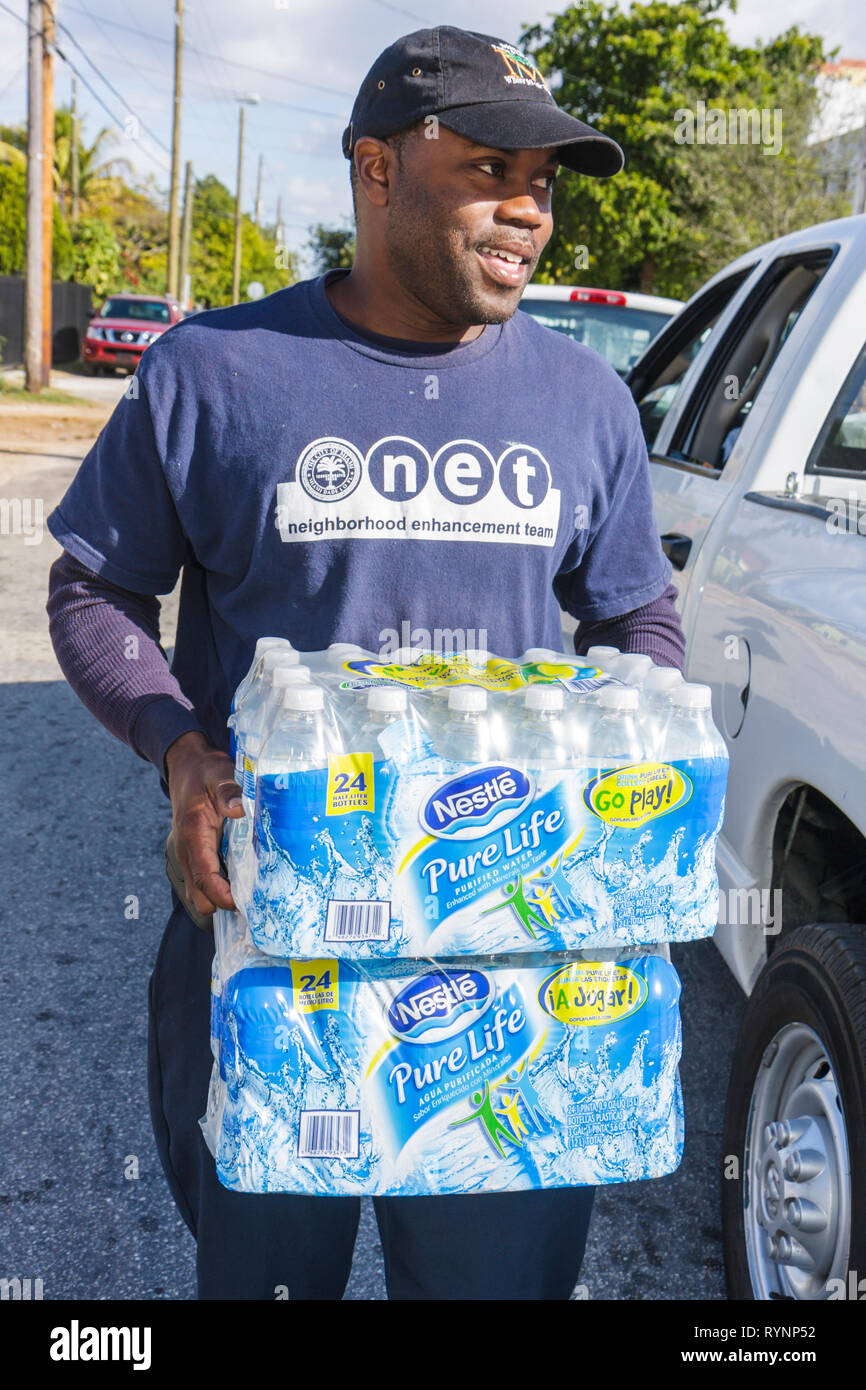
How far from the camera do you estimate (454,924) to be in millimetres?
1623

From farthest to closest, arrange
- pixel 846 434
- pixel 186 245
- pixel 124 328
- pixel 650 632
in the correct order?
pixel 186 245, pixel 124 328, pixel 846 434, pixel 650 632

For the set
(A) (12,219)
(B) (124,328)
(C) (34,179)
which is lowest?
(B) (124,328)

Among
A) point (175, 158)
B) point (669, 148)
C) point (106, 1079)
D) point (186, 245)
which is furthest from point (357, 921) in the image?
point (186, 245)

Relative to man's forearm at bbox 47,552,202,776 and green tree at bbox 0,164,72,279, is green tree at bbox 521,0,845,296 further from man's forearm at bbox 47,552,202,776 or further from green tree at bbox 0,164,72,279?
man's forearm at bbox 47,552,202,776

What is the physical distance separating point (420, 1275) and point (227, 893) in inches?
28.2

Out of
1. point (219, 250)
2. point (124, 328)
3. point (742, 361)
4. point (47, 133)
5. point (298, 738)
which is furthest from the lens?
point (219, 250)

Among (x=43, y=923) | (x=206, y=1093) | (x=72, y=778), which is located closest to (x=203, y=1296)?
(x=206, y=1093)

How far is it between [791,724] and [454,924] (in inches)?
41.3

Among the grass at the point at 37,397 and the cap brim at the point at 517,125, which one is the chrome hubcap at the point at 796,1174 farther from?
the grass at the point at 37,397

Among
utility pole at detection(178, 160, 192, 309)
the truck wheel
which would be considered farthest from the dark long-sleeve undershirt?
utility pole at detection(178, 160, 192, 309)

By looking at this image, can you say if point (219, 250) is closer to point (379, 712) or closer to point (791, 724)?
point (791, 724)

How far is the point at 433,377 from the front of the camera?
190 cm

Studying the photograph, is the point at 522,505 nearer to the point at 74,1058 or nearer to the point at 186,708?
the point at 186,708

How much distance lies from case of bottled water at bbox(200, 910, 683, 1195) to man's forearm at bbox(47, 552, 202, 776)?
0.38 metres
